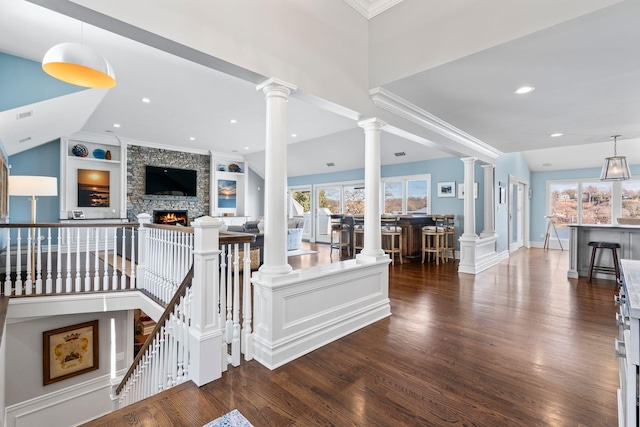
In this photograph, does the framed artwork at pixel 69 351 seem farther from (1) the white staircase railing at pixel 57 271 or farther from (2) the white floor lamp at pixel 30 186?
(2) the white floor lamp at pixel 30 186

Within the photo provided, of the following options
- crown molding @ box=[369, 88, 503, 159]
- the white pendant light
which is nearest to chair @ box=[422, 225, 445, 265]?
crown molding @ box=[369, 88, 503, 159]

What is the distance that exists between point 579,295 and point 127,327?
6.91 meters

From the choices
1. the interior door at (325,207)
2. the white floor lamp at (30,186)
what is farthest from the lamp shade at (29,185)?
the interior door at (325,207)

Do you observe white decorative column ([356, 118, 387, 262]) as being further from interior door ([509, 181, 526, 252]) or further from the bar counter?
interior door ([509, 181, 526, 252])

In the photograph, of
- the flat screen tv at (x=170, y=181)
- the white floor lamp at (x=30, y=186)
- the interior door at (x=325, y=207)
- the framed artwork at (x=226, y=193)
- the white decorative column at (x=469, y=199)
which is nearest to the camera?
the white floor lamp at (x=30, y=186)

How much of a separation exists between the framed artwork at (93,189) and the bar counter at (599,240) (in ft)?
35.1

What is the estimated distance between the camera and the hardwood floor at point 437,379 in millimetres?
1806

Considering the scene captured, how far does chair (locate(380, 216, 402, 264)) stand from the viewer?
6888 millimetres

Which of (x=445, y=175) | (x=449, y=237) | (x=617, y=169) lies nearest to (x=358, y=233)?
(x=449, y=237)

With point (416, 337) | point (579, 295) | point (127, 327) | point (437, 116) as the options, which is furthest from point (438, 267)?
point (127, 327)

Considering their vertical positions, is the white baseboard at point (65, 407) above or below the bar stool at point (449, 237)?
below

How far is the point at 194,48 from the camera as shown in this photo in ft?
6.39

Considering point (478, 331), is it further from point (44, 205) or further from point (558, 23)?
point (44, 205)

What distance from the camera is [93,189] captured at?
25.3ft
